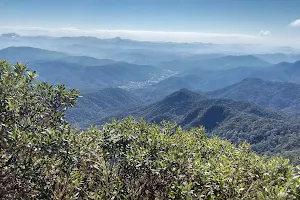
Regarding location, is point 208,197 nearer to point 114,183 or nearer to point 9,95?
point 114,183

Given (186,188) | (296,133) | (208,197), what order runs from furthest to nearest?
(296,133), (208,197), (186,188)

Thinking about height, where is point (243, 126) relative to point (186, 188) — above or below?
below

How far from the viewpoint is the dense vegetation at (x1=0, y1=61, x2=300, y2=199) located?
5.39 m

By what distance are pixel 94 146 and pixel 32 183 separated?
2230mm

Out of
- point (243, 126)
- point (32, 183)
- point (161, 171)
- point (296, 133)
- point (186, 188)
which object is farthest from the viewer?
point (243, 126)

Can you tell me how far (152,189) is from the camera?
20.9 ft

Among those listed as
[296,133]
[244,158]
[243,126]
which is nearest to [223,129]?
[243,126]

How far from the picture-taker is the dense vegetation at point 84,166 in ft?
17.7

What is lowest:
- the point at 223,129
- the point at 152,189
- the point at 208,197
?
the point at 223,129

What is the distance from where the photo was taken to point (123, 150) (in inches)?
303

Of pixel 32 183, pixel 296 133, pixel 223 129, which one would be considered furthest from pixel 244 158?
pixel 223 129

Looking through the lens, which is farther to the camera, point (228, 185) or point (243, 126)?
point (243, 126)

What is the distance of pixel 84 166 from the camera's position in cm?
706

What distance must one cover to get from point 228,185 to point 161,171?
58.4 inches
